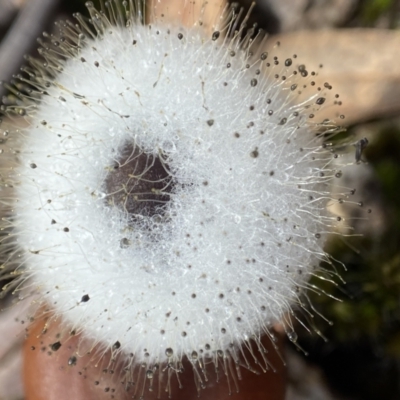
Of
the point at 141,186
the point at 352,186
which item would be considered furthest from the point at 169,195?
the point at 352,186

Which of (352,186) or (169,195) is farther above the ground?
(352,186)

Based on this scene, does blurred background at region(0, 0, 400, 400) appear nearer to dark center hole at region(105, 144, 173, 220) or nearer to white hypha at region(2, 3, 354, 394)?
white hypha at region(2, 3, 354, 394)

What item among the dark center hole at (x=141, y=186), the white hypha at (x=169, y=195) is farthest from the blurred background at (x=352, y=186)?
the dark center hole at (x=141, y=186)

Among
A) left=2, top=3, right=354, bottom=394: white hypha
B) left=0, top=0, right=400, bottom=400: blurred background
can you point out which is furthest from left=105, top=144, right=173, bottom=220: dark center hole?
left=0, top=0, right=400, bottom=400: blurred background

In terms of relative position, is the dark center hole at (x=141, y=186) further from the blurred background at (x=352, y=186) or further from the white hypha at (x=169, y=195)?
the blurred background at (x=352, y=186)

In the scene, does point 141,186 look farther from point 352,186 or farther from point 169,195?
point 352,186

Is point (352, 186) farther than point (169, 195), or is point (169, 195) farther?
point (352, 186)
